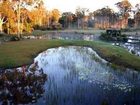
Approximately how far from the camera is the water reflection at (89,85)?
13.0 m

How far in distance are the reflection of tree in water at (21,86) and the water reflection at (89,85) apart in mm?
468

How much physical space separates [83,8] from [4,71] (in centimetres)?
12052

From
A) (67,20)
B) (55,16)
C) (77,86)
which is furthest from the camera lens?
(67,20)

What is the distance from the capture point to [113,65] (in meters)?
22.3

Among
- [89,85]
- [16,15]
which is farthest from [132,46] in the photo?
[16,15]

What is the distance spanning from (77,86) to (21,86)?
2994 mm

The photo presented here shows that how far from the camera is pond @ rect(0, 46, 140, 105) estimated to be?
1302 centimetres

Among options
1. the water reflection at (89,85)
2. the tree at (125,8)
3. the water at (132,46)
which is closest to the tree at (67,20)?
the tree at (125,8)

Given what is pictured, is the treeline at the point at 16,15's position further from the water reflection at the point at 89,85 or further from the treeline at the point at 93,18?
the water reflection at the point at 89,85

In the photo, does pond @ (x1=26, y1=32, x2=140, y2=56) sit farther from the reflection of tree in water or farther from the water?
the reflection of tree in water

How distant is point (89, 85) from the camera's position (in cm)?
1577

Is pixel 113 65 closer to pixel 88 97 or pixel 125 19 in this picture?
pixel 88 97

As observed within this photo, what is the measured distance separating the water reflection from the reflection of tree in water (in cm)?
47

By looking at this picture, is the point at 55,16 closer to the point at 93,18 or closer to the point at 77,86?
the point at 93,18
